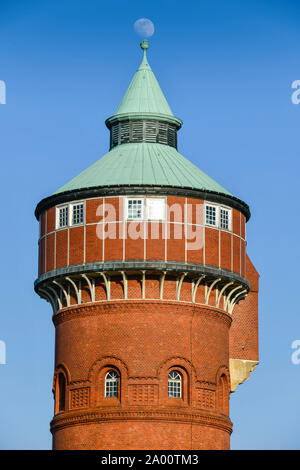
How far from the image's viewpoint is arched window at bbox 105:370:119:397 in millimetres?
71875

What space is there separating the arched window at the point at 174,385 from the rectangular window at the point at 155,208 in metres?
6.94

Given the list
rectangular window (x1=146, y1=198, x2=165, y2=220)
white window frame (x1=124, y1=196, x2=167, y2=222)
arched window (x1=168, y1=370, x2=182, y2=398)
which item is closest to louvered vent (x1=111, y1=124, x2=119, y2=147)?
Result: white window frame (x1=124, y1=196, x2=167, y2=222)

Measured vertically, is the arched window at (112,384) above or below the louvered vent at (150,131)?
below

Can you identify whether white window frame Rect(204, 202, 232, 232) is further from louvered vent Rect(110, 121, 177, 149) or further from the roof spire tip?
the roof spire tip

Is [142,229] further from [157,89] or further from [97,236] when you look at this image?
[157,89]

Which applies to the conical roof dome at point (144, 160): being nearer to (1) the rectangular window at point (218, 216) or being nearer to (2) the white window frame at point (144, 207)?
(2) the white window frame at point (144, 207)

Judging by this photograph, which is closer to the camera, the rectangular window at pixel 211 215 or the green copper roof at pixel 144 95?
the rectangular window at pixel 211 215

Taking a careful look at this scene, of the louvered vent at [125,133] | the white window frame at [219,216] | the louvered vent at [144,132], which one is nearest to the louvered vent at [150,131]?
the louvered vent at [144,132]

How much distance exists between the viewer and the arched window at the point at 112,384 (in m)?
71.9

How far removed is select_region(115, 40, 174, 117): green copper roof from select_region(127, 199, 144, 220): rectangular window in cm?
735

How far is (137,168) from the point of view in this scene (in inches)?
2938
